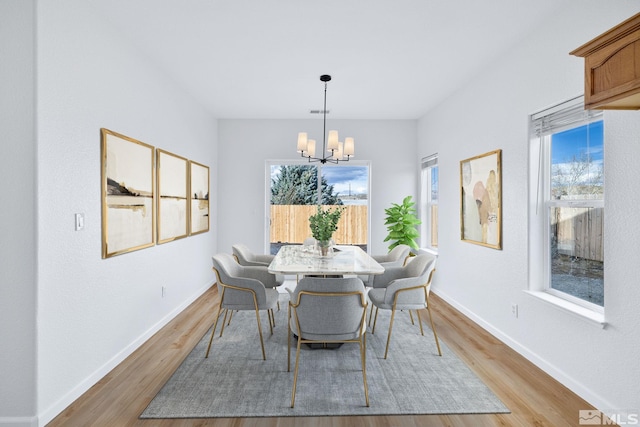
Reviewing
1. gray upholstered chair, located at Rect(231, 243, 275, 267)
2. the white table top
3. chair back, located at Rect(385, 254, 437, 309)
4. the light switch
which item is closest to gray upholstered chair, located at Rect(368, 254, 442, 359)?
chair back, located at Rect(385, 254, 437, 309)

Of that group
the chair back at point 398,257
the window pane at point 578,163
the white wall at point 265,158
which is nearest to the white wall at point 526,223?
the window pane at point 578,163

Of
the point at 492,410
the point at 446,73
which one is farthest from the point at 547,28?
the point at 492,410

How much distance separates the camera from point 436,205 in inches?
221

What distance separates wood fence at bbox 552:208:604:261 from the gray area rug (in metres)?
1.22

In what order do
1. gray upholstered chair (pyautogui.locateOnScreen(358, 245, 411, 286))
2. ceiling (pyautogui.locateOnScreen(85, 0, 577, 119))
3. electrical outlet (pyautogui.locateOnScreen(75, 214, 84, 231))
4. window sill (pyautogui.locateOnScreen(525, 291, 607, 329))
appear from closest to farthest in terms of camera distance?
window sill (pyautogui.locateOnScreen(525, 291, 607, 329)), electrical outlet (pyautogui.locateOnScreen(75, 214, 84, 231)), ceiling (pyautogui.locateOnScreen(85, 0, 577, 119)), gray upholstered chair (pyautogui.locateOnScreen(358, 245, 411, 286))

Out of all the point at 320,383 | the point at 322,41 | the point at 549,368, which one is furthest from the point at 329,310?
the point at 322,41

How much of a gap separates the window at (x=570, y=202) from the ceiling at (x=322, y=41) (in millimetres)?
891

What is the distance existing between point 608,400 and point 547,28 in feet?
8.78

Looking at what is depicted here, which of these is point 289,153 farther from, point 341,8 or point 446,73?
point 341,8

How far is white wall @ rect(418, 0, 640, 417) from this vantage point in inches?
82.0

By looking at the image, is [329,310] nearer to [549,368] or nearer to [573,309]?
[573,309]

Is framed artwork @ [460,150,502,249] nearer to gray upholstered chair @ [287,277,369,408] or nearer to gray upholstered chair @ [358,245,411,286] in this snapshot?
gray upholstered chair @ [358,245,411,286]

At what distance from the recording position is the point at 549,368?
272 cm
